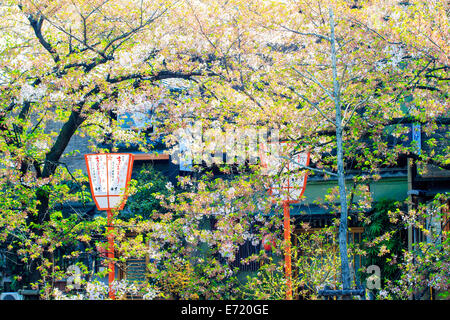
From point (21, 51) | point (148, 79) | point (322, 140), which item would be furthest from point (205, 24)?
point (21, 51)

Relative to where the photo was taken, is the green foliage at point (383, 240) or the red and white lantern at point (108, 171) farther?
the green foliage at point (383, 240)

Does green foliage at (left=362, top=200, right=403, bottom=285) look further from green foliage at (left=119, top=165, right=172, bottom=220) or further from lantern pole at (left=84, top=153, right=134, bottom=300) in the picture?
lantern pole at (left=84, top=153, right=134, bottom=300)

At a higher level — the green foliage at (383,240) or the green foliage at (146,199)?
the green foliage at (146,199)

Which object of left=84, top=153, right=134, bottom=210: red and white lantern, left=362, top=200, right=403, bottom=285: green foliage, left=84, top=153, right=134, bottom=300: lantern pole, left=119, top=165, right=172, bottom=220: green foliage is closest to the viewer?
left=84, top=153, right=134, bottom=300: lantern pole

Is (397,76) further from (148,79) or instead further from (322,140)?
(148,79)

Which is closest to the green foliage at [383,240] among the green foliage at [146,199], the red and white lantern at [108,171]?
the green foliage at [146,199]

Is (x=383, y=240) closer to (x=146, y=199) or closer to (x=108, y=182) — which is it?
(x=146, y=199)

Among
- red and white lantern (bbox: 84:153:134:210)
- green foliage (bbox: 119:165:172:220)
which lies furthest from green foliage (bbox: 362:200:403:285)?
red and white lantern (bbox: 84:153:134:210)

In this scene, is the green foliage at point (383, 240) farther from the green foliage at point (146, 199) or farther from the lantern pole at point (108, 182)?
the lantern pole at point (108, 182)

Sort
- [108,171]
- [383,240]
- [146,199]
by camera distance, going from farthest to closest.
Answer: [146,199]
[383,240]
[108,171]

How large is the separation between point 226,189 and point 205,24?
3.61 meters

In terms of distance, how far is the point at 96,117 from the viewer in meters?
12.0

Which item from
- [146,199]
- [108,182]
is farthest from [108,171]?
[146,199]

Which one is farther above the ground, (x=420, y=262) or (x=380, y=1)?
(x=380, y=1)
